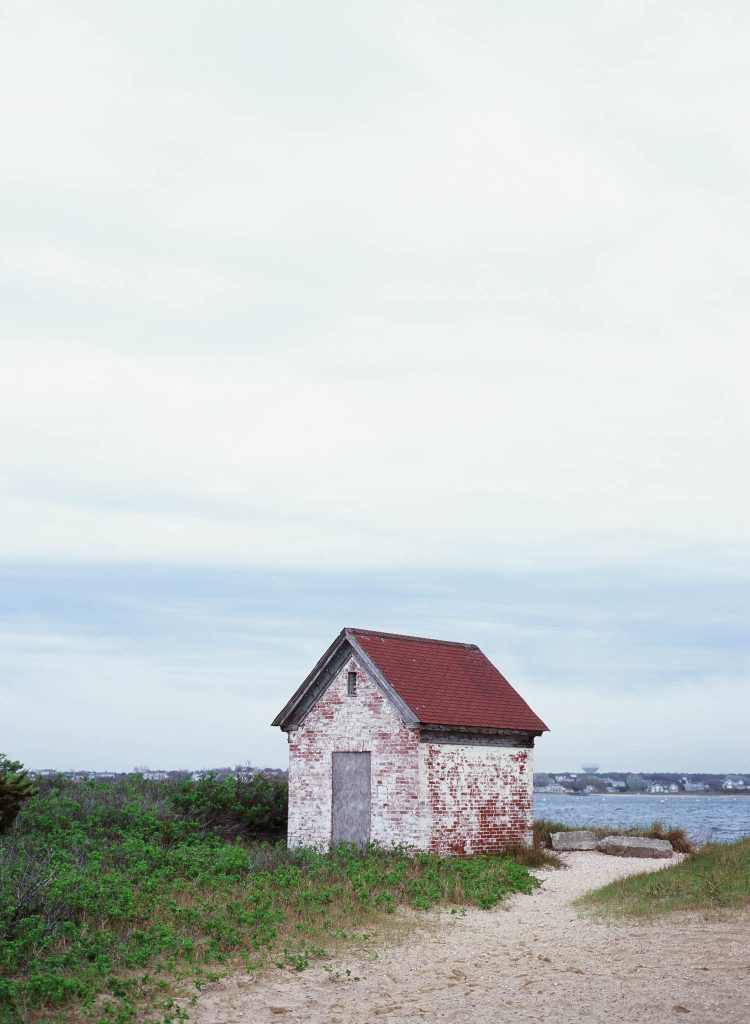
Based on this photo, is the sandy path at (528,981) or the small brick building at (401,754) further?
the small brick building at (401,754)

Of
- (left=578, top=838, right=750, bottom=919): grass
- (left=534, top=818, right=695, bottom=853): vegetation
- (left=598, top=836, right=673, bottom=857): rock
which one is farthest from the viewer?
Result: (left=534, top=818, right=695, bottom=853): vegetation

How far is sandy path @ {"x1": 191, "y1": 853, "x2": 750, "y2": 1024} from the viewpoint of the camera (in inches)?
484

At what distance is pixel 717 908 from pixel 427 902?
4947 mm

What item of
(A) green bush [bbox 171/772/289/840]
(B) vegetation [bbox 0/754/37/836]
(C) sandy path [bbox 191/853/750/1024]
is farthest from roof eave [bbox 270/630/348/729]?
(C) sandy path [bbox 191/853/750/1024]

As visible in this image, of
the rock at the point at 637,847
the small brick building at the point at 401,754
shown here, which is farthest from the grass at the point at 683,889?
the rock at the point at 637,847

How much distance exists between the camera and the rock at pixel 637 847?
91.6 feet

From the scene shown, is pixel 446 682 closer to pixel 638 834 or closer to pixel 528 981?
pixel 638 834

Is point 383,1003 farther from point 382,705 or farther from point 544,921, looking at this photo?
point 382,705

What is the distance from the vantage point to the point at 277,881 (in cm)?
1922

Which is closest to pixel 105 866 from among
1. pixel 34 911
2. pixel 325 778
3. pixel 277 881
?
pixel 277 881

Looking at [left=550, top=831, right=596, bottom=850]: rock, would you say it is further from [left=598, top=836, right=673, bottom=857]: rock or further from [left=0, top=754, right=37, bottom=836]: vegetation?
[left=0, top=754, right=37, bottom=836]: vegetation

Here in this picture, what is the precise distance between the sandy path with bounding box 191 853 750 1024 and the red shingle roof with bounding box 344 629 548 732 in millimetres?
8915

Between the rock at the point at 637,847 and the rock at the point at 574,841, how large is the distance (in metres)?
0.56

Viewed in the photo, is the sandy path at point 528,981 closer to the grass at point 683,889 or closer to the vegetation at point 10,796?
the grass at point 683,889
